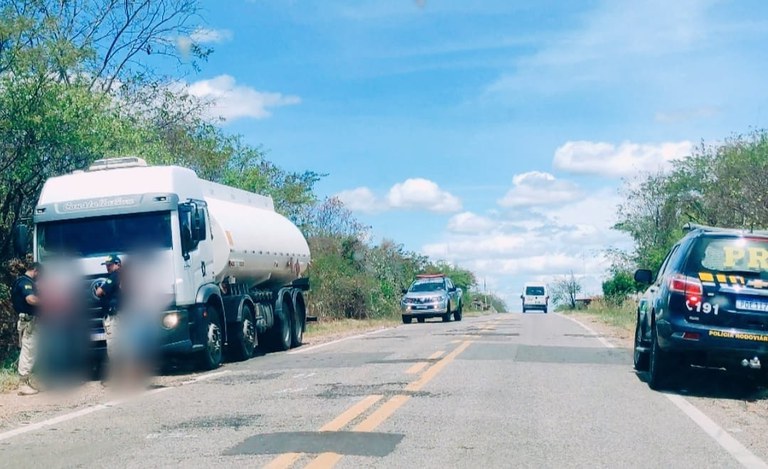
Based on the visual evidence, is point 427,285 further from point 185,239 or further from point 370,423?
point 370,423

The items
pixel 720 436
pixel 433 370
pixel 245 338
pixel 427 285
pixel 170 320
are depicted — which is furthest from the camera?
pixel 427 285

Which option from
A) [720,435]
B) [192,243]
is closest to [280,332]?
[192,243]

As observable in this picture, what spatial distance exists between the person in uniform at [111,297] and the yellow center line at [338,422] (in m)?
4.34

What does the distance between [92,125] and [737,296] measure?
11542mm

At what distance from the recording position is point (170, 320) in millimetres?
14023

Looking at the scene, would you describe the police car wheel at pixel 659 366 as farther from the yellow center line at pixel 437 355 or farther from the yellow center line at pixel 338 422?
the yellow center line at pixel 437 355

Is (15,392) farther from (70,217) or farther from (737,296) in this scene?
(737,296)

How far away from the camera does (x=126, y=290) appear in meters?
13.6

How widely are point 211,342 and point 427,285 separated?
74.6 feet

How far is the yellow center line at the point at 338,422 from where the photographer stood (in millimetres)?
7125

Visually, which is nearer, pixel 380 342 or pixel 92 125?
pixel 92 125

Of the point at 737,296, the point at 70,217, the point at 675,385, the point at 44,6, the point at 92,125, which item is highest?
the point at 44,6

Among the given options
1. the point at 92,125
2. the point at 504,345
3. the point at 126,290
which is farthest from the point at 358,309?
the point at 126,290

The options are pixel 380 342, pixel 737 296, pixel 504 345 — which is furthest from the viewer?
pixel 380 342
